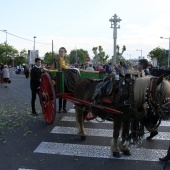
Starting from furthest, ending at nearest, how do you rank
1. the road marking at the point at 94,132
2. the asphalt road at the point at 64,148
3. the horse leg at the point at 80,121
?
the road marking at the point at 94,132, the horse leg at the point at 80,121, the asphalt road at the point at 64,148

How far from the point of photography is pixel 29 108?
375 inches

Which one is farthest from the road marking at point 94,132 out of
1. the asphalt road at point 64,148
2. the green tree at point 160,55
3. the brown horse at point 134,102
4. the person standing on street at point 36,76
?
the green tree at point 160,55

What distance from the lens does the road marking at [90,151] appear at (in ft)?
16.4

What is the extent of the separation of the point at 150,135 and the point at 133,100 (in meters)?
1.85

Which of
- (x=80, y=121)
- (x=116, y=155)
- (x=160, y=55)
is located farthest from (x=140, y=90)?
(x=160, y=55)

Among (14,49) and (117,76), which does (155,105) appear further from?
(14,49)

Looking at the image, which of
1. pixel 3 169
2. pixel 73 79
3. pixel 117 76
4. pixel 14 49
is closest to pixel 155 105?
pixel 117 76

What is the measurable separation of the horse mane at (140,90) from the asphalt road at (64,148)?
1088 millimetres

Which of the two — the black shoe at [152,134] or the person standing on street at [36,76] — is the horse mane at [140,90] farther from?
the person standing on street at [36,76]

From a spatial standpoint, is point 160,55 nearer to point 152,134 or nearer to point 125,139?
point 152,134

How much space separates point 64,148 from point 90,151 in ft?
1.73

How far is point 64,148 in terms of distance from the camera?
5.46 m

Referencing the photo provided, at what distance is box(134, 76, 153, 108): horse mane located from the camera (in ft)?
14.1

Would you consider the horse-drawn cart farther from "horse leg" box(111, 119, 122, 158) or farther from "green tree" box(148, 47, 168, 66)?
"green tree" box(148, 47, 168, 66)
